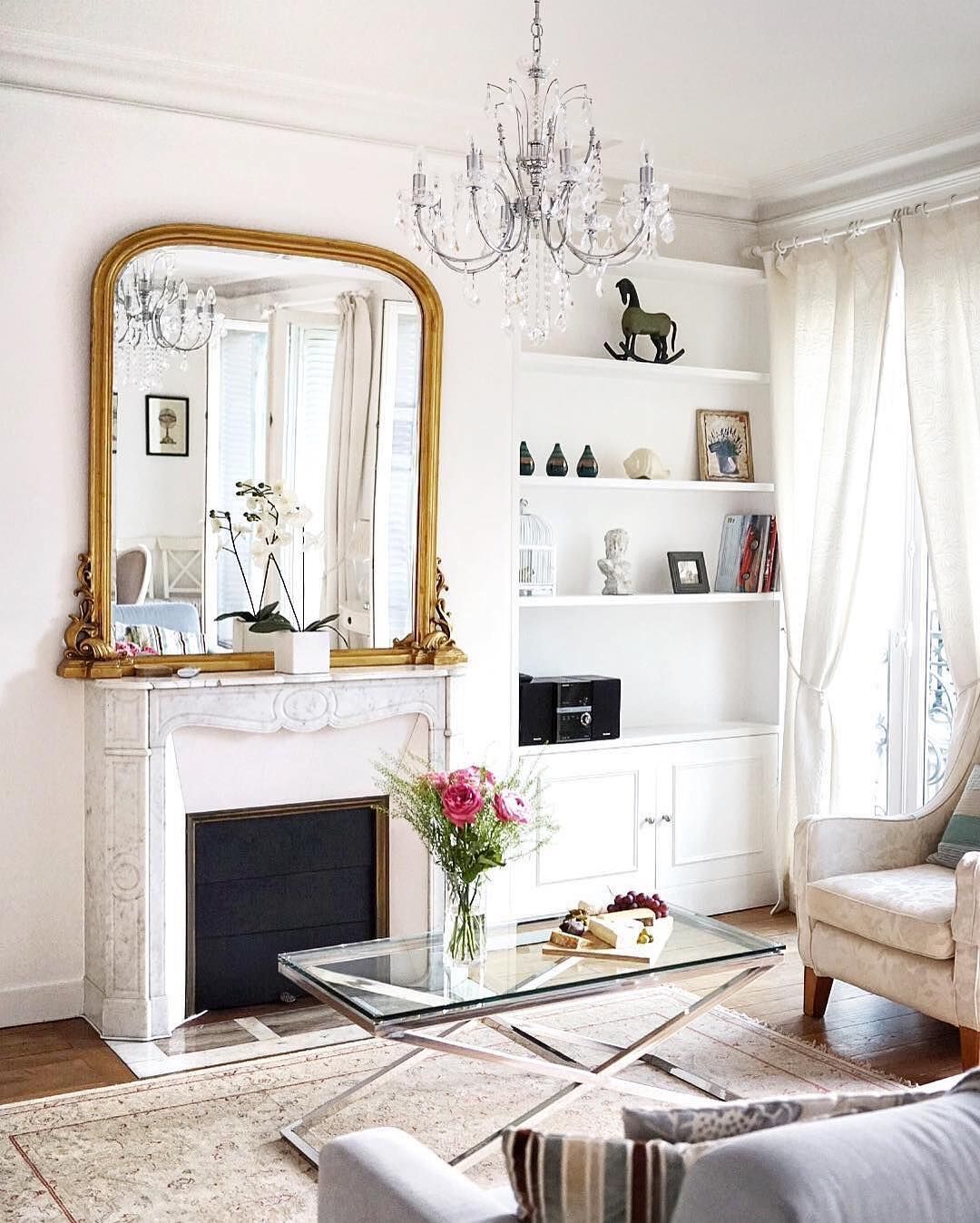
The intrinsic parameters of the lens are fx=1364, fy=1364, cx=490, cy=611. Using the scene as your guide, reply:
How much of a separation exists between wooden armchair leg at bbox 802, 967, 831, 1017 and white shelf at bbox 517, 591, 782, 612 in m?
1.56

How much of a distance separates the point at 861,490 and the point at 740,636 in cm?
100

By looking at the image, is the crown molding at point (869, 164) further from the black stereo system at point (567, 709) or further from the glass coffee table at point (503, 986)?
the glass coffee table at point (503, 986)

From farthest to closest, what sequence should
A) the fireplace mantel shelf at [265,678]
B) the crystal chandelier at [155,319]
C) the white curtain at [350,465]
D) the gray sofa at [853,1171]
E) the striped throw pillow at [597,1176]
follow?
the white curtain at [350,465], the crystal chandelier at [155,319], the fireplace mantel shelf at [265,678], the striped throw pillow at [597,1176], the gray sofa at [853,1171]

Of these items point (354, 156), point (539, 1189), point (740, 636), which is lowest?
point (539, 1189)

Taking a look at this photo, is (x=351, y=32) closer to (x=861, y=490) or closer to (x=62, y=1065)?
(x=861, y=490)

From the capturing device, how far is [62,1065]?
3.83 meters

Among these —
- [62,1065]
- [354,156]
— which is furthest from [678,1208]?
[354,156]

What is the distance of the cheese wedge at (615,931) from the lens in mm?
3307

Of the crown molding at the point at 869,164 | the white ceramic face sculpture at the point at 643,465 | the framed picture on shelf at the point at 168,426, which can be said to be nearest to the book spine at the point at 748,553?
the white ceramic face sculpture at the point at 643,465

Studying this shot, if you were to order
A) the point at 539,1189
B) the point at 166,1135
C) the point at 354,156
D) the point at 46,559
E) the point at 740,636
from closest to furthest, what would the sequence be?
the point at 539,1189 < the point at 166,1135 < the point at 46,559 < the point at 354,156 < the point at 740,636

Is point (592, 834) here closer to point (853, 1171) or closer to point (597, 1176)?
point (597, 1176)

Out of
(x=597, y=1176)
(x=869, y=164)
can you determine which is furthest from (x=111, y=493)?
(x=597, y=1176)

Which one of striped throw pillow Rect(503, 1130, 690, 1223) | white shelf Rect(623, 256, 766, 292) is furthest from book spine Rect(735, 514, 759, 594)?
striped throw pillow Rect(503, 1130, 690, 1223)

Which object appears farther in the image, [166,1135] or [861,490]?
[861,490]
